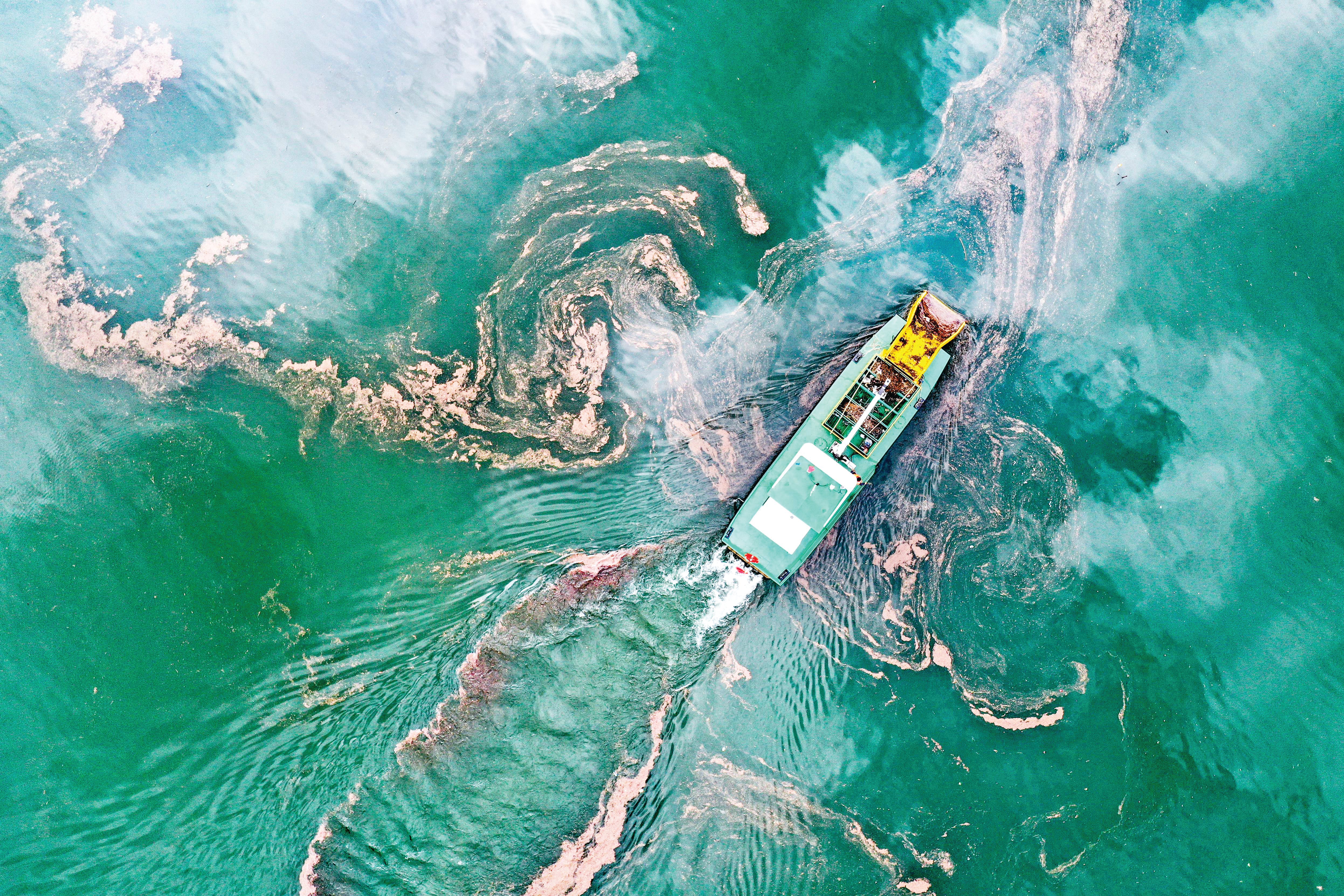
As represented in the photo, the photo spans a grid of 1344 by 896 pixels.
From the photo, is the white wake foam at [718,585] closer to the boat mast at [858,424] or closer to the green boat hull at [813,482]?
the green boat hull at [813,482]

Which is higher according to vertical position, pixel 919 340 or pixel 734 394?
pixel 919 340

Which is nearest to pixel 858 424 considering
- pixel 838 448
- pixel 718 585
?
pixel 838 448

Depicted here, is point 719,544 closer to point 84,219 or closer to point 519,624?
point 519,624

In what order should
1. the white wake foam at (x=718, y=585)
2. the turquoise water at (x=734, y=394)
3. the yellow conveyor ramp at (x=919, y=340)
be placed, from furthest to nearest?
→ the turquoise water at (x=734, y=394) < the white wake foam at (x=718, y=585) < the yellow conveyor ramp at (x=919, y=340)

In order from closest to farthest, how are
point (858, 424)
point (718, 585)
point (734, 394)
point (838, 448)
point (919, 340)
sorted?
point (858, 424)
point (838, 448)
point (919, 340)
point (718, 585)
point (734, 394)

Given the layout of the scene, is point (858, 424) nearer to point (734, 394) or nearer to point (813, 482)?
point (813, 482)

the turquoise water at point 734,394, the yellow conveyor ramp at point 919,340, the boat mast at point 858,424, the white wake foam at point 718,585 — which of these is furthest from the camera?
the turquoise water at point 734,394

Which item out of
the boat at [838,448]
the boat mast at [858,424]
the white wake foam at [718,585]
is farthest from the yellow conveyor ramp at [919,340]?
the white wake foam at [718,585]
